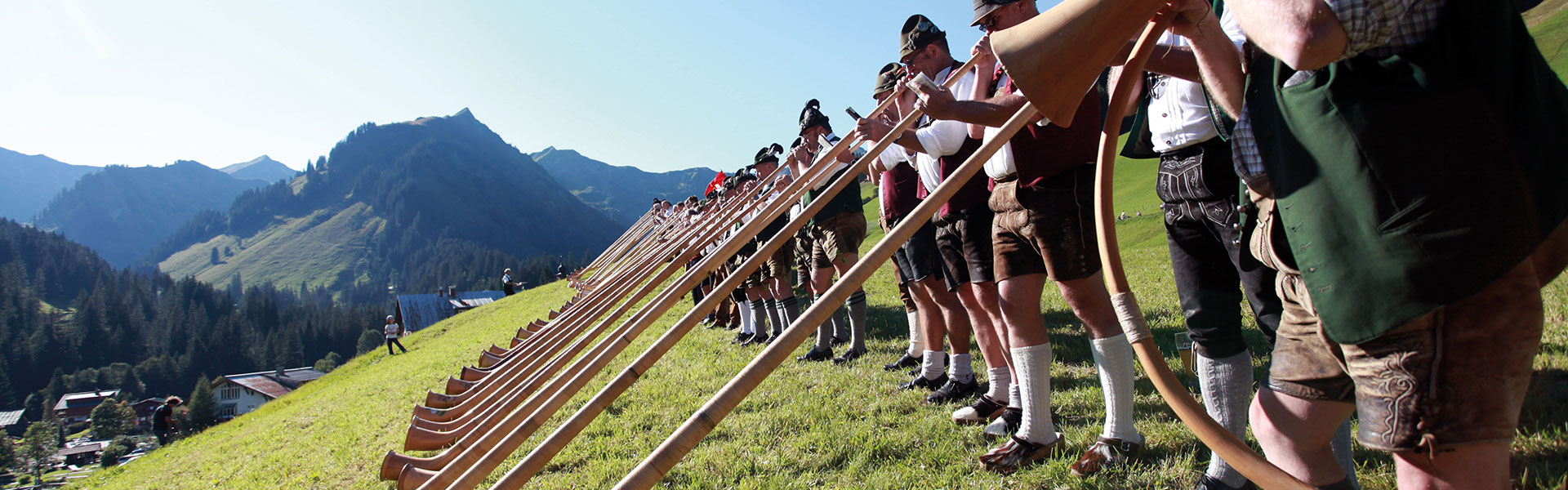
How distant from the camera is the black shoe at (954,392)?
4.38 meters

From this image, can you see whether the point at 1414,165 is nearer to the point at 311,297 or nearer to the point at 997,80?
the point at 997,80

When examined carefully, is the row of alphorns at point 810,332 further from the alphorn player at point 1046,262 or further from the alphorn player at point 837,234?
the alphorn player at point 837,234

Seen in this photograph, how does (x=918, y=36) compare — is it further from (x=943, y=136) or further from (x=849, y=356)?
(x=849, y=356)

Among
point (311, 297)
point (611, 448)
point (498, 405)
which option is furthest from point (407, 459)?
point (311, 297)

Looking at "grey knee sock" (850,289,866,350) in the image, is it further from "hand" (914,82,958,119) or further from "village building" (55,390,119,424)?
"village building" (55,390,119,424)

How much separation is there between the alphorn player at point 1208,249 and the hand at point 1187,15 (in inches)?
28.0

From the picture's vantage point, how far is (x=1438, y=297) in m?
1.17

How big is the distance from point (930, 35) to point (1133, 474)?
7.99 ft

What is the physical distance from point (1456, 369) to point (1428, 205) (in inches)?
11.0

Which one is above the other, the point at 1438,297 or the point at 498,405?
the point at 1438,297

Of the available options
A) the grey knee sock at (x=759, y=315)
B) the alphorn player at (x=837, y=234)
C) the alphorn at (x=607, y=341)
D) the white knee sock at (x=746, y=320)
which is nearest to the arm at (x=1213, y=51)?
the alphorn at (x=607, y=341)

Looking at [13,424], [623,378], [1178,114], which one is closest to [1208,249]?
[1178,114]

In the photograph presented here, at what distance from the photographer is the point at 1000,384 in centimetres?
389

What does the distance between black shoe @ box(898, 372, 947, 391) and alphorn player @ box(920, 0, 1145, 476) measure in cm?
156
